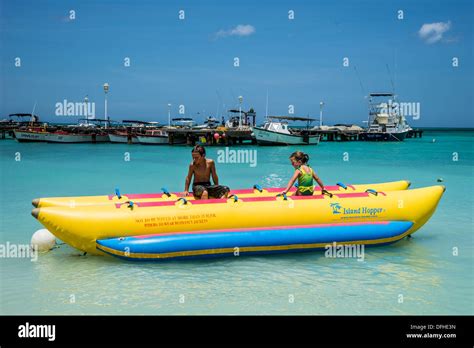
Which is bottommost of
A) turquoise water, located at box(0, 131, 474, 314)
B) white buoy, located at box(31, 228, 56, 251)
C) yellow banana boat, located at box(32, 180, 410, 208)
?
turquoise water, located at box(0, 131, 474, 314)

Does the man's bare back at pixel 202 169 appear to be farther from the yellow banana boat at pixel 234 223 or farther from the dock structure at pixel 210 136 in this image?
the dock structure at pixel 210 136

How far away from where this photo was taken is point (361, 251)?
798 cm

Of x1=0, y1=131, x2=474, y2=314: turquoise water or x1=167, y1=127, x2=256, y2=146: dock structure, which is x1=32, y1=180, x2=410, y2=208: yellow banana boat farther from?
x1=167, y1=127, x2=256, y2=146: dock structure

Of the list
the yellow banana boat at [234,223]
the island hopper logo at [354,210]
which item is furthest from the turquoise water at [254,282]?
the island hopper logo at [354,210]

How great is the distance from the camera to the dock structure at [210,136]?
44.6 m

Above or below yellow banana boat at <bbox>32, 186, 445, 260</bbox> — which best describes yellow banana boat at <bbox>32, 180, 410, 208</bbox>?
above

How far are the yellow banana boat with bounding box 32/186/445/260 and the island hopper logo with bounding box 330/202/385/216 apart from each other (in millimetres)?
16

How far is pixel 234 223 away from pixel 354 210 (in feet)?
6.74

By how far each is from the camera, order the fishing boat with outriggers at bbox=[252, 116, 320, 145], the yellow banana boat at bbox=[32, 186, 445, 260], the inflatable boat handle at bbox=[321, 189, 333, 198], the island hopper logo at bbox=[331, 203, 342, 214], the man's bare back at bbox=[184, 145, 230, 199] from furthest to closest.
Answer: the fishing boat with outriggers at bbox=[252, 116, 320, 145]
the inflatable boat handle at bbox=[321, 189, 333, 198]
the man's bare back at bbox=[184, 145, 230, 199]
the island hopper logo at bbox=[331, 203, 342, 214]
the yellow banana boat at bbox=[32, 186, 445, 260]

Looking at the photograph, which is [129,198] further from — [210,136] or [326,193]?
[210,136]

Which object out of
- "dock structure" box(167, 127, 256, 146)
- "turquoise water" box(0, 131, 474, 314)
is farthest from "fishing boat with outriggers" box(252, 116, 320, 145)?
"turquoise water" box(0, 131, 474, 314)

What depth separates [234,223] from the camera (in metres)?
7.45

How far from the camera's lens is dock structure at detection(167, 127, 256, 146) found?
44.6 m
